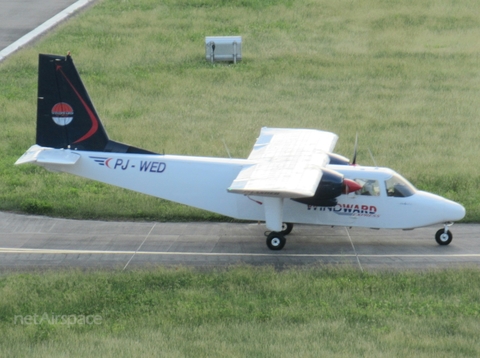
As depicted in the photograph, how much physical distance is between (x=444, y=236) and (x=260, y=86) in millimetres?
18927

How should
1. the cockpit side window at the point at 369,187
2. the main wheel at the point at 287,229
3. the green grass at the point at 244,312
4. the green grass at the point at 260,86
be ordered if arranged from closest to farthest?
the green grass at the point at 244,312 → the cockpit side window at the point at 369,187 → the main wheel at the point at 287,229 → the green grass at the point at 260,86

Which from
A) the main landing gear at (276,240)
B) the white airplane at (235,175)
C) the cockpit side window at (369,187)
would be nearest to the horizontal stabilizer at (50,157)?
the white airplane at (235,175)

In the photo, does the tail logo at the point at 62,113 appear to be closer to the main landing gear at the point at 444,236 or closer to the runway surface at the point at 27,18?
the main landing gear at the point at 444,236

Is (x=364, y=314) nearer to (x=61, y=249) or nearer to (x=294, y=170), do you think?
(x=294, y=170)

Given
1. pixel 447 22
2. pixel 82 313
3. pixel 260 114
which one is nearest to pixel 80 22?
pixel 260 114

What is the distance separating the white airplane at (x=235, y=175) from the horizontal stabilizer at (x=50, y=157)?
29 millimetres

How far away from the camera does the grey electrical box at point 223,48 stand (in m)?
42.3

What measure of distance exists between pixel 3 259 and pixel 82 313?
14.6 feet

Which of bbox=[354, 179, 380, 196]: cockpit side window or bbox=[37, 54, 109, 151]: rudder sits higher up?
bbox=[37, 54, 109, 151]: rudder

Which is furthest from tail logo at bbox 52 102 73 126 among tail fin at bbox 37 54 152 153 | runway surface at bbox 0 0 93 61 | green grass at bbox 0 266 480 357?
runway surface at bbox 0 0 93 61

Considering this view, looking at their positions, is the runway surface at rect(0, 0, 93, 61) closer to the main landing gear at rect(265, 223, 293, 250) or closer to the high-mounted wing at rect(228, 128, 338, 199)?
the high-mounted wing at rect(228, 128, 338, 199)

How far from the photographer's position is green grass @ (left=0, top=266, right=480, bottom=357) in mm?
15781

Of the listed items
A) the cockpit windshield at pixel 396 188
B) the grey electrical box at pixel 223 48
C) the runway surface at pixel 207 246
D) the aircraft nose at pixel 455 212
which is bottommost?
the runway surface at pixel 207 246

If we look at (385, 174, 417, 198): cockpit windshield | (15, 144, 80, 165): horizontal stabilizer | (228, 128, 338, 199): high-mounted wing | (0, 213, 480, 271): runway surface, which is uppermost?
(15, 144, 80, 165): horizontal stabilizer
